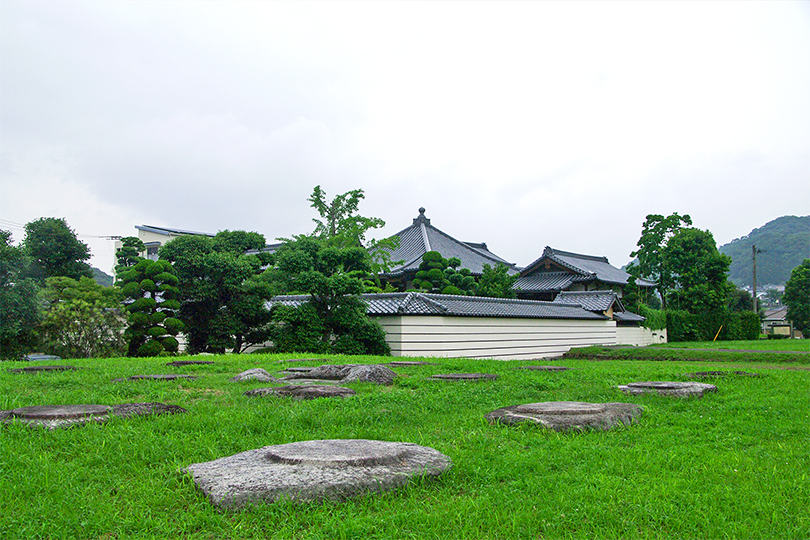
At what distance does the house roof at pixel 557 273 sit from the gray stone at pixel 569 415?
22991 millimetres

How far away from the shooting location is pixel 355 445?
282 cm

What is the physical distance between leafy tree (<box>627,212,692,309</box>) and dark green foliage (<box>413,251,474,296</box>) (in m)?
13.3

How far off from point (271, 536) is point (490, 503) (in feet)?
2.93

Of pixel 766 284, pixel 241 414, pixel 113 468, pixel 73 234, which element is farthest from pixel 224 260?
pixel 766 284

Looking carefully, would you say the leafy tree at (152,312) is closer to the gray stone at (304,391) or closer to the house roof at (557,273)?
the gray stone at (304,391)

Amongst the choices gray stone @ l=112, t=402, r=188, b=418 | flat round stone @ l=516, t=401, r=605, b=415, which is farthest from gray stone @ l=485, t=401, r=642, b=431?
gray stone @ l=112, t=402, r=188, b=418

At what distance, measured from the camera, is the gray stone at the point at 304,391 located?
465 centimetres

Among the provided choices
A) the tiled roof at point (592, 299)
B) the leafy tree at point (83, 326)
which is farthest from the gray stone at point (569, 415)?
the tiled roof at point (592, 299)

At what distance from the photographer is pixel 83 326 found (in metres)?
13.3

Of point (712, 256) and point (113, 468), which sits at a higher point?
point (712, 256)

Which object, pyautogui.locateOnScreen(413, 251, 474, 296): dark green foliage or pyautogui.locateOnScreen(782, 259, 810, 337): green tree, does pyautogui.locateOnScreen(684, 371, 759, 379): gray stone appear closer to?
pyautogui.locateOnScreen(413, 251, 474, 296): dark green foliage

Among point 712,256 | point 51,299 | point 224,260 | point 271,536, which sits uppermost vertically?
point 712,256

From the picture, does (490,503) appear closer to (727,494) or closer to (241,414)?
(727,494)

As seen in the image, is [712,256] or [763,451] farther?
[712,256]
